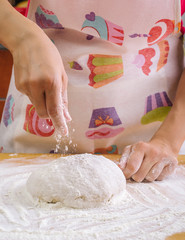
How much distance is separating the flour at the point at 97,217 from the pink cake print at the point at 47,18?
23.6 inches

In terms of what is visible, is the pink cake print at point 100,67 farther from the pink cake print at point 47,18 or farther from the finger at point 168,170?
the finger at point 168,170

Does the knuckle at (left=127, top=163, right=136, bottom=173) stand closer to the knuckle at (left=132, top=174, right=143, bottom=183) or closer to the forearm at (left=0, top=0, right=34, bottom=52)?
the knuckle at (left=132, top=174, right=143, bottom=183)

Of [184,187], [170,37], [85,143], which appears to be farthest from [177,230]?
[170,37]

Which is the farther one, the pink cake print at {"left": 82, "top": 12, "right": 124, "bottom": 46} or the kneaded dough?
the pink cake print at {"left": 82, "top": 12, "right": 124, "bottom": 46}

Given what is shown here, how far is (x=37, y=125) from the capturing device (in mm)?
1085

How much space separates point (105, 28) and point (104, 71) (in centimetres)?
17

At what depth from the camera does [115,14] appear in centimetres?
108

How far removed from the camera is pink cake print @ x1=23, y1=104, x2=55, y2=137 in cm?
108

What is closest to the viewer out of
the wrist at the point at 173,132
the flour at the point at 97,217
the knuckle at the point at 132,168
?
the flour at the point at 97,217

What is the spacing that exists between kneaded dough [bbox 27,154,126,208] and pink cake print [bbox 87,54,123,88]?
0.41m

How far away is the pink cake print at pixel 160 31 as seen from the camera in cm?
112

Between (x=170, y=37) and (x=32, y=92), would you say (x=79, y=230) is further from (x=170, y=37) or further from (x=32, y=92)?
Result: (x=170, y=37)

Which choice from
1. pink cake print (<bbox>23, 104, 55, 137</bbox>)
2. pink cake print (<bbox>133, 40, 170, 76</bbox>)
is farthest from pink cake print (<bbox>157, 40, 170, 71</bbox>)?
pink cake print (<bbox>23, 104, 55, 137</bbox>)

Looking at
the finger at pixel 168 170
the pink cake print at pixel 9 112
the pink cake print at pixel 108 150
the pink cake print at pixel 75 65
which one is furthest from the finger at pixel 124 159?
the pink cake print at pixel 9 112
